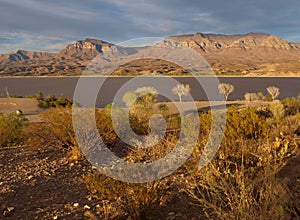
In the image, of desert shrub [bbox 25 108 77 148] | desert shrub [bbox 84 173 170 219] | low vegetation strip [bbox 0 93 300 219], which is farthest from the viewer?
desert shrub [bbox 25 108 77 148]

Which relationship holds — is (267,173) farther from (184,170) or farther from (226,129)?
(226,129)

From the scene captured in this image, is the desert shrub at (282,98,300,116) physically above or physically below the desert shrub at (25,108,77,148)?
below

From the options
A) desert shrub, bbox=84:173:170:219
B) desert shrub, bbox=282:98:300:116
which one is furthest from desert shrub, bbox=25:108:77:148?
desert shrub, bbox=282:98:300:116

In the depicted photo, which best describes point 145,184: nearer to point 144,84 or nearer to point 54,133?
point 54,133

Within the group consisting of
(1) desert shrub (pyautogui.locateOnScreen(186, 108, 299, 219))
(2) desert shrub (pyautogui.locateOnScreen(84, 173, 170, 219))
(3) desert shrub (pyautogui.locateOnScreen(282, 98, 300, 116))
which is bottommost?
(3) desert shrub (pyautogui.locateOnScreen(282, 98, 300, 116))

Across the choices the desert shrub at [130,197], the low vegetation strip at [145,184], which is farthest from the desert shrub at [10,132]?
the desert shrub at [130,197]

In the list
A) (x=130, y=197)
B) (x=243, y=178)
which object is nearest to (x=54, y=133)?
(x=130, y=197)

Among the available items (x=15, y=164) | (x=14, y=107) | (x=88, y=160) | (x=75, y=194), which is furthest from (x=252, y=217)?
(x=14, y=107)

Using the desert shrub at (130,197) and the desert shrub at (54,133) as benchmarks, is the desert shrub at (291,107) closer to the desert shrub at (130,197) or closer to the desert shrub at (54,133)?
the desert shrub at (54,133)

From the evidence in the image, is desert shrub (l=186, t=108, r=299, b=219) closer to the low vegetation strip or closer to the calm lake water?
the low vegetation strip

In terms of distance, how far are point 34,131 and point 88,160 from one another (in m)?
2.02

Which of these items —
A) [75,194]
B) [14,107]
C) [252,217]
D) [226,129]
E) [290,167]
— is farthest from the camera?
[14,107]

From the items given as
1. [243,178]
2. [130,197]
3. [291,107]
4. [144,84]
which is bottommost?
[144,84]

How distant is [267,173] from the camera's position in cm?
460
